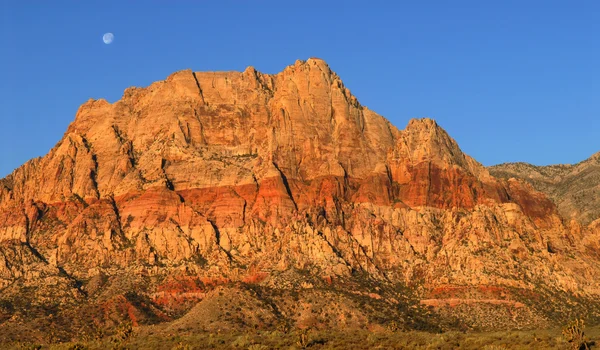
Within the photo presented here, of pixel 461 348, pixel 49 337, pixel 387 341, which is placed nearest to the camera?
pixel 461 348

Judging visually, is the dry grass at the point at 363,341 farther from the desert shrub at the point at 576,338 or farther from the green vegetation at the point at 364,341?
the desert shrub at the point at 576,338

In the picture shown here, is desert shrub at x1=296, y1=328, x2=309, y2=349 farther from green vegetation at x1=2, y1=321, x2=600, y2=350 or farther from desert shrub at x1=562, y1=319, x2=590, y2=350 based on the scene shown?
desert shrub at x1=562, y1=319, x2=590, y2=350

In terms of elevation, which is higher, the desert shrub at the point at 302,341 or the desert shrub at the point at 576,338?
the desert shrub at the point at 302,341

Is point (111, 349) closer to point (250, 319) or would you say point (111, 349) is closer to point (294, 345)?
point (294, 345)

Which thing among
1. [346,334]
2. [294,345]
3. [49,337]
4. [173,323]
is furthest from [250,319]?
[294,345]

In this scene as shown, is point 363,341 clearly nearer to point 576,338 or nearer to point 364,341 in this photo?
point 364,341

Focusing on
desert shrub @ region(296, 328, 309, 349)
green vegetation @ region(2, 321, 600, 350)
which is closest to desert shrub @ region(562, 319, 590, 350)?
green vegetation @ region(2, 321, 600, 350)

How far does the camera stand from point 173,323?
19512 cm

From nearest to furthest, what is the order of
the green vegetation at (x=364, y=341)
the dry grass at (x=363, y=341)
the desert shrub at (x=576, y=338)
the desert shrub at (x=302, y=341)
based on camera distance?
the desert shrub at (x=576, y=338) → the green vegetation at (x=364, y=341) → the dry grass at (x=363, y=341) → the desert shrub at (x=302, y=341)

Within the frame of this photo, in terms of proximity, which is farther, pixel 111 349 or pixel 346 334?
pixel 346 334

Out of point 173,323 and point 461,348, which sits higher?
point 173,323

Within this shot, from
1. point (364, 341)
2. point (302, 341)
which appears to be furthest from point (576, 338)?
point (302, 341)

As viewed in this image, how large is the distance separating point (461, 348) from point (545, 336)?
510 inches

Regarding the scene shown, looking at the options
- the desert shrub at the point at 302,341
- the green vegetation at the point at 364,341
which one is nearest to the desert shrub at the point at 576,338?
the green vegetation at the point at 364,341
